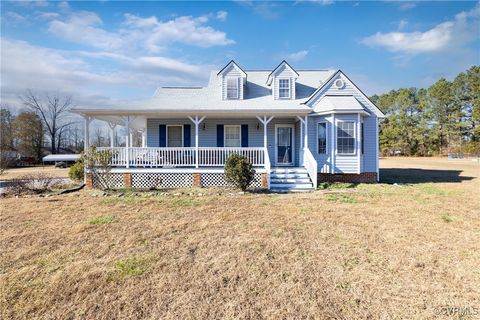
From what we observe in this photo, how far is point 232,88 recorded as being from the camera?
15398 millimetres

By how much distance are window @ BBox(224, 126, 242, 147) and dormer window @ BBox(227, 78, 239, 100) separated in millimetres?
1755

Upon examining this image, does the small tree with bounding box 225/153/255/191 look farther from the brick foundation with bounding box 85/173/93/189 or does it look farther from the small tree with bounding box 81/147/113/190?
the brick foundation with bounding box 85/173/93/189

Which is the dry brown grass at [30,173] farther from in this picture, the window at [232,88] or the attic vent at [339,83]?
the attic vent at [339,83]

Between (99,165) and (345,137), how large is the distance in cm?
1141

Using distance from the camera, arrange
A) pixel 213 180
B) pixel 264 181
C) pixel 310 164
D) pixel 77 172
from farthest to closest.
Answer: pixel 77 172 → pixel 310 164 → pixel 213 180 → pixel 264 181

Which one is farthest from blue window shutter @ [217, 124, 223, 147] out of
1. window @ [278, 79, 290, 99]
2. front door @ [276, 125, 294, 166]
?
window @ [278, 79, 290, 99]

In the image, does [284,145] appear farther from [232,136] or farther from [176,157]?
[176,157]

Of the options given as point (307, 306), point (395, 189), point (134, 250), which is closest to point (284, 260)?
point (307, 306)

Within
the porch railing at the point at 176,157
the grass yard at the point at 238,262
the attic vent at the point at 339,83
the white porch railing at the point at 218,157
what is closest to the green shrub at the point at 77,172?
the porch railing at the point at 176,157

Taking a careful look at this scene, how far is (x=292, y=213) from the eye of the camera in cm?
793

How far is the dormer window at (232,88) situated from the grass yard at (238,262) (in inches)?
337

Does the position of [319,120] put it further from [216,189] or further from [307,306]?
[307,306]

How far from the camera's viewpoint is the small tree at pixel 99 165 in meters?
11.7

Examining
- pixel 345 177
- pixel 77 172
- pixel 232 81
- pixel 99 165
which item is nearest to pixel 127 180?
pixel 99 165
